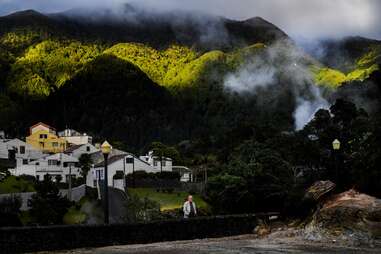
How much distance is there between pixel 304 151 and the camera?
52562 mm

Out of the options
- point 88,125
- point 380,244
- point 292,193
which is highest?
point 88,125

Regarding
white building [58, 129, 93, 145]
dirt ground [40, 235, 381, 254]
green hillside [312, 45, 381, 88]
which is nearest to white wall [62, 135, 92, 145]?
white building [58, 129, 93, 145]

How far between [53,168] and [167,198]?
24751mm

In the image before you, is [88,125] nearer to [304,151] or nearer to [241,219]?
[304,151]

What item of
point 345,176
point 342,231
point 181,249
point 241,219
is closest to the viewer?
point 181,249

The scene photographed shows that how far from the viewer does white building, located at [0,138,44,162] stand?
92.3 meters

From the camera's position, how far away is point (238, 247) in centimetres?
1448

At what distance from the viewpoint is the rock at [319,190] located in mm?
18188

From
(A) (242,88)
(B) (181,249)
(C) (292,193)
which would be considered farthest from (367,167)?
(A) (242,88)

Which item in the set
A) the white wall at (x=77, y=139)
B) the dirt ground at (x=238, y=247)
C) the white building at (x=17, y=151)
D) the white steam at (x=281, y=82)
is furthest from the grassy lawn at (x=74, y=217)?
the white steam at (x=281, y=82)

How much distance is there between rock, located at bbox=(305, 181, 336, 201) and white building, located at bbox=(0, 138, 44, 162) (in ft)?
253

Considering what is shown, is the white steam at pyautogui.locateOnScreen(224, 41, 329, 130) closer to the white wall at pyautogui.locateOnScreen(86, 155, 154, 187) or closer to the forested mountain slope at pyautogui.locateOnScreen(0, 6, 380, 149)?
the forested mountain slope at pyautogui.locateOnScreen(0, 6, 380, 149)

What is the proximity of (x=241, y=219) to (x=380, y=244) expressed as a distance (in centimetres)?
476

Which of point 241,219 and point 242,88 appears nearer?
point 241,219
